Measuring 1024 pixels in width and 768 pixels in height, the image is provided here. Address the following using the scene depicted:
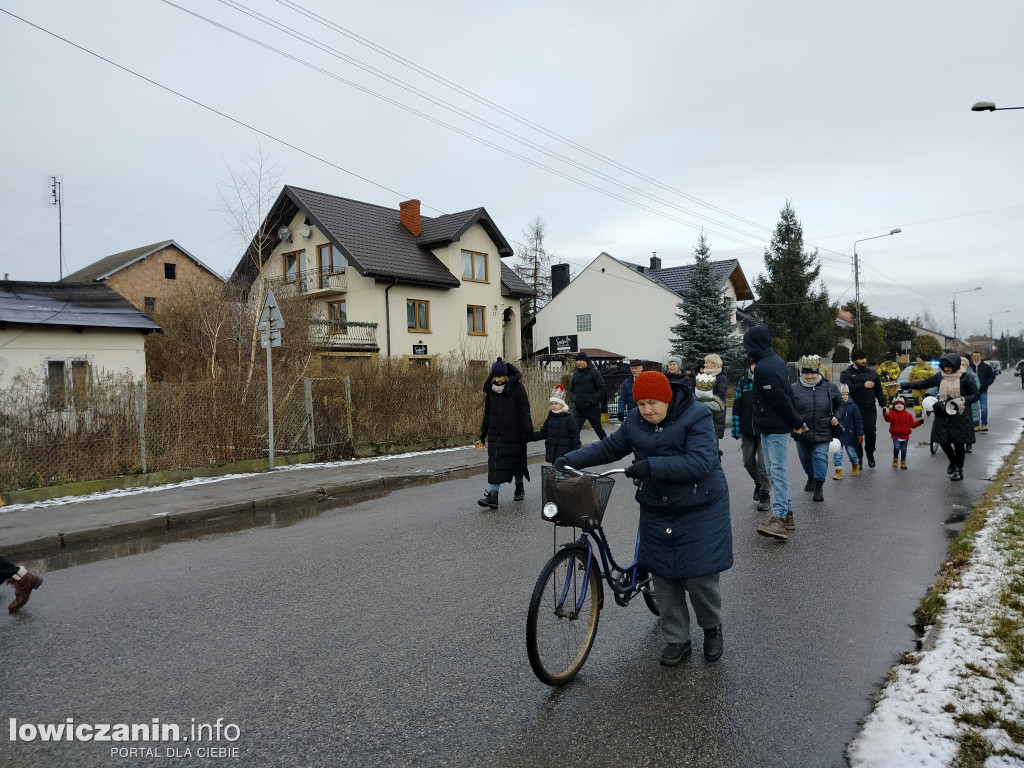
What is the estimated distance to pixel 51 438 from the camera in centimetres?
1020

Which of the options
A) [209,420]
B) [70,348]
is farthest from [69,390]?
[70,348]

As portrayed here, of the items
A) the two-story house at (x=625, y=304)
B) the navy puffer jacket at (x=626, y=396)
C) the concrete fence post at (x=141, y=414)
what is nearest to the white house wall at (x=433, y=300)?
the two-story house at (x=625, y=304)

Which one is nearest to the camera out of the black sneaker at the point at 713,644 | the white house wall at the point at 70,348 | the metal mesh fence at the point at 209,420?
the black sneaker at the point at 713,644

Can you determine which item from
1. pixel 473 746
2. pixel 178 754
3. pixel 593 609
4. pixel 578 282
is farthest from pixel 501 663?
pixel 578 282

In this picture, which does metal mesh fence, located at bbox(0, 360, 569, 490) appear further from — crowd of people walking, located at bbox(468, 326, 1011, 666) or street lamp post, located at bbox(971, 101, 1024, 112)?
street lamp post, located at bbox(971, 101, 1024, 112)

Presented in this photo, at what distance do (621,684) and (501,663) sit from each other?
701 mm

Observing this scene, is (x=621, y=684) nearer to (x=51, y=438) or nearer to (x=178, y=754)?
(x=178, y=754)

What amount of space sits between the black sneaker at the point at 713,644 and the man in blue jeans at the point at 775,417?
319 centimetres

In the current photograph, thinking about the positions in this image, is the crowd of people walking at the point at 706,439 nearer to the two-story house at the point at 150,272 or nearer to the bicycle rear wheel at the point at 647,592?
the bicycle rear wheel at the point at 647,592

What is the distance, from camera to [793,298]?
5059 cm

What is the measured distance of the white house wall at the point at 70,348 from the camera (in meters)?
18.4

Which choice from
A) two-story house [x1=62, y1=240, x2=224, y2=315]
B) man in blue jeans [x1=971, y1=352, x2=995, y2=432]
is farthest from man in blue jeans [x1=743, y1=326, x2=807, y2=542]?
two-story house [x1=62, y1=240, x2=224, y2=315]

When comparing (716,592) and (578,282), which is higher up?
(578,282)

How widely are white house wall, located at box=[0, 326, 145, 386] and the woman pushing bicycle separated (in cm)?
1697
